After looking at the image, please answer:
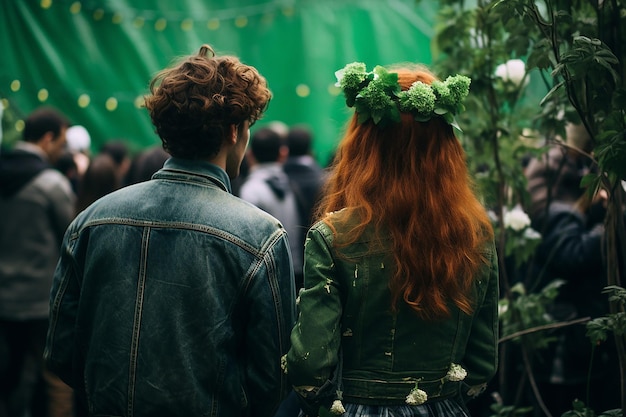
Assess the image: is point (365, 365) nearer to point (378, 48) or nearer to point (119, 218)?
point (119, 218)

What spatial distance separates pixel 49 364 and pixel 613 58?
2008 mm

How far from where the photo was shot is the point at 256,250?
2.55 m

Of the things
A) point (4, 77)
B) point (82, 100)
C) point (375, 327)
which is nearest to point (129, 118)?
point (82, 100)

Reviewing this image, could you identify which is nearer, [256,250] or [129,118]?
[256,250]

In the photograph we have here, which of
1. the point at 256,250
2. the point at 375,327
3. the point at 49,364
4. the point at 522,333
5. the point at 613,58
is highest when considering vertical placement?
the point at 613,58

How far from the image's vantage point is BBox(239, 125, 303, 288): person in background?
19.2 feet

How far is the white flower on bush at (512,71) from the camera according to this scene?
3.63 m

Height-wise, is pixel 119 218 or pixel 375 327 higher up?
pixel 119 218

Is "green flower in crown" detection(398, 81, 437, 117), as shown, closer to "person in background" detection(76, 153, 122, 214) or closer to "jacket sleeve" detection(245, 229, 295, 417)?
"jacket sleeve" detection(245, 229, 295, 417)

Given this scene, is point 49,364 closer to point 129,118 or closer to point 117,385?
point 117,385

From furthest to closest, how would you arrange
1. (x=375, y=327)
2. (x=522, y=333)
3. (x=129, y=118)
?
1. (x=129, y=118)
2. (x=522, y=333)
3. (x=375, y=327)

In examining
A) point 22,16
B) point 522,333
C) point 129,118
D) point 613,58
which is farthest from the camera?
point 129,118

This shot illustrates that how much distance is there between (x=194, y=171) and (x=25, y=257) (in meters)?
3.24

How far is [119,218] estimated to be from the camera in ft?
8.45
